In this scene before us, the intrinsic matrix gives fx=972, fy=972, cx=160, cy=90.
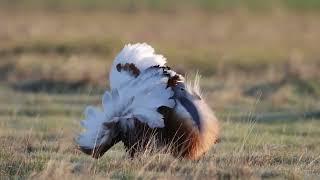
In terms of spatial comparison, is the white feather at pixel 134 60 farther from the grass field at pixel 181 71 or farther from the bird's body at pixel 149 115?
the grass field at pixel 181 71

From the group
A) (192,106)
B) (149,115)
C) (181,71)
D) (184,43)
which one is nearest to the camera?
(149,115)

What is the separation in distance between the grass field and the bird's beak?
19.2 inches

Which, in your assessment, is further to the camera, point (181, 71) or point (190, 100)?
point (181, 71)

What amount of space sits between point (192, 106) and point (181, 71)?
12071mm

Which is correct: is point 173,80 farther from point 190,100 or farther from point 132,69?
point 132,69

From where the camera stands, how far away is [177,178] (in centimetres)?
966

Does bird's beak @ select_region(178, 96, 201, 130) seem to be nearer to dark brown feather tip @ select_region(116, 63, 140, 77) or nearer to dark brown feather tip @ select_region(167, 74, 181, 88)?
dark brown feather tip @ select_region(167, 74, 181, 88)

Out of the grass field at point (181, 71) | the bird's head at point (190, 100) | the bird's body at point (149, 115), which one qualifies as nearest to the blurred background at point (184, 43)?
the grass field at point (181, 71)

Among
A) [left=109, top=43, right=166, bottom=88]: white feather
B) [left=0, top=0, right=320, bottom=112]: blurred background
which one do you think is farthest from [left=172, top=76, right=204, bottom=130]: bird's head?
[left=0, top=0, right=320, bottom=112]: blurred background

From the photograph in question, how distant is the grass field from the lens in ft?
34.4

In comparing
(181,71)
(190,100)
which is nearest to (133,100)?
(190,100)

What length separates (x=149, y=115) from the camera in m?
10.5

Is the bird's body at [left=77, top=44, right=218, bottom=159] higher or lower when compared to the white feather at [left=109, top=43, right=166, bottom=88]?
lower

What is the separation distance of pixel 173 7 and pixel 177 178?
44.6 metres
